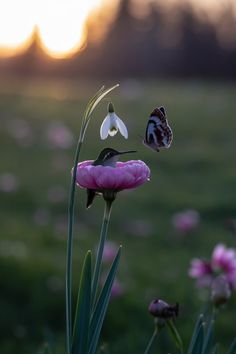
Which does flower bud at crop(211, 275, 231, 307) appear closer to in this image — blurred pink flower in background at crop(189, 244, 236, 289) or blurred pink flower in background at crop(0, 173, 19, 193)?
blurred pink flower in background at crop(189, 244, 236, 289)

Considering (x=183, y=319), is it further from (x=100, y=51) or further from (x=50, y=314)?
(x=100, y=51)

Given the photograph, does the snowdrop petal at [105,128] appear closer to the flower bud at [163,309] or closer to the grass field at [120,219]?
the grass field at [120,219]

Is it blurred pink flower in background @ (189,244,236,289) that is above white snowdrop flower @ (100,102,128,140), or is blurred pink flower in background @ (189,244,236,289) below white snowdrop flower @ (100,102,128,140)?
below

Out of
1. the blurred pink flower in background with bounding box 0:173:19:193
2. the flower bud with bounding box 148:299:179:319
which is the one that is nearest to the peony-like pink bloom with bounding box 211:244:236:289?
the flower bud with bounding box 148:299:179:319

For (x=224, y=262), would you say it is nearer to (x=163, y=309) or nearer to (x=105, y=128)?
(x=163, y=309)

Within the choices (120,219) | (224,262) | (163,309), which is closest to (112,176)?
(163,309)

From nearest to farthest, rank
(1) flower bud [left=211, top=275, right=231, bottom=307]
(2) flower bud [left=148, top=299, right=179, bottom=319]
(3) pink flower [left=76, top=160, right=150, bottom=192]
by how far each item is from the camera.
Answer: (3) pink flower [left=76, top=160, right=150, bottom=192], (2) flower bud [left=148, top=299, right=179, bottom=319], (1) flower bud [left=211, top=275, right=231, bottom=307]
